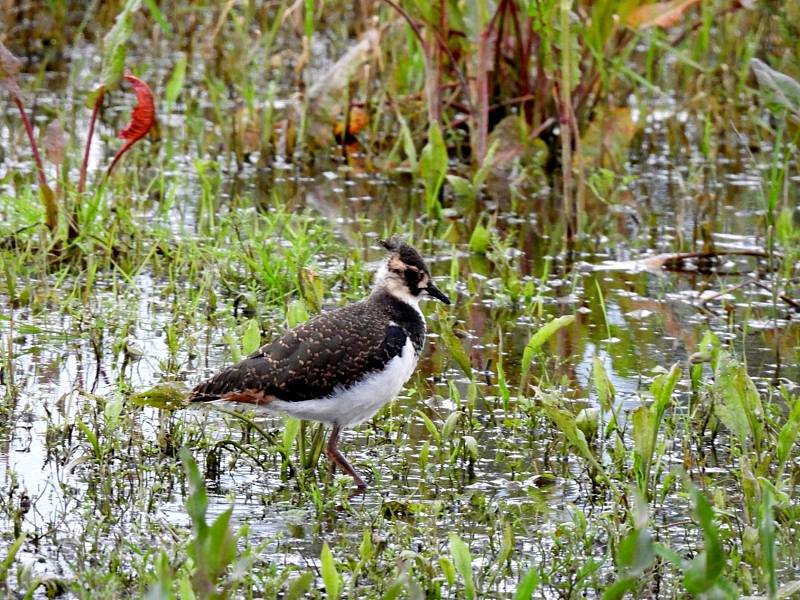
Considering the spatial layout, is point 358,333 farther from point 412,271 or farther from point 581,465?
point 581,465

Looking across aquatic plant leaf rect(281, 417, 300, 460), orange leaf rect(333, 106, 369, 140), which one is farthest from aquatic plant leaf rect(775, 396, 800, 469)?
orange leaf rect(333, 106, 369, 140)

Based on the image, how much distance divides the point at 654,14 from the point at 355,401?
4.51m

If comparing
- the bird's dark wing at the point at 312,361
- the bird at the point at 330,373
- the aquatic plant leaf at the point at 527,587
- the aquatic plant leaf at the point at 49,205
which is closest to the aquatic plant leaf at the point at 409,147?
the aquatic plant leaf at the point at 49,205

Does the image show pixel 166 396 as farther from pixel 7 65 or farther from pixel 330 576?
pixel 7 65

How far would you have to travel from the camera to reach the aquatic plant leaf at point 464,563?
426cm

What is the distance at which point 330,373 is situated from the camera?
210 inches

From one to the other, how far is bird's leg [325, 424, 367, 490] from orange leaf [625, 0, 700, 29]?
4.38 meters

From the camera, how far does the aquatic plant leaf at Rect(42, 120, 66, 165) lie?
7.73 m

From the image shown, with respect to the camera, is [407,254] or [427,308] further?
[427,308]

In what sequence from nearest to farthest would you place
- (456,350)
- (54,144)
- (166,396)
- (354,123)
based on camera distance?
(166,396), (456,350), (54,144), (354,123)

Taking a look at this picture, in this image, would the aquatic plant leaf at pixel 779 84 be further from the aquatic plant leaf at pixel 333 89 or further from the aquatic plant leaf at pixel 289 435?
the aquatic plant leaf at pixel 333 89

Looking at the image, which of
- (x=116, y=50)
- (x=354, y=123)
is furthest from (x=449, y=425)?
(x=354, y=123)

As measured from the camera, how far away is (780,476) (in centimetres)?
504

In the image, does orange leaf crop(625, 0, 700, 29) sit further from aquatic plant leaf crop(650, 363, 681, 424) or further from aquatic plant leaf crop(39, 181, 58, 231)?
aquatic plant leaf crop(650, 363, 681, 424)
